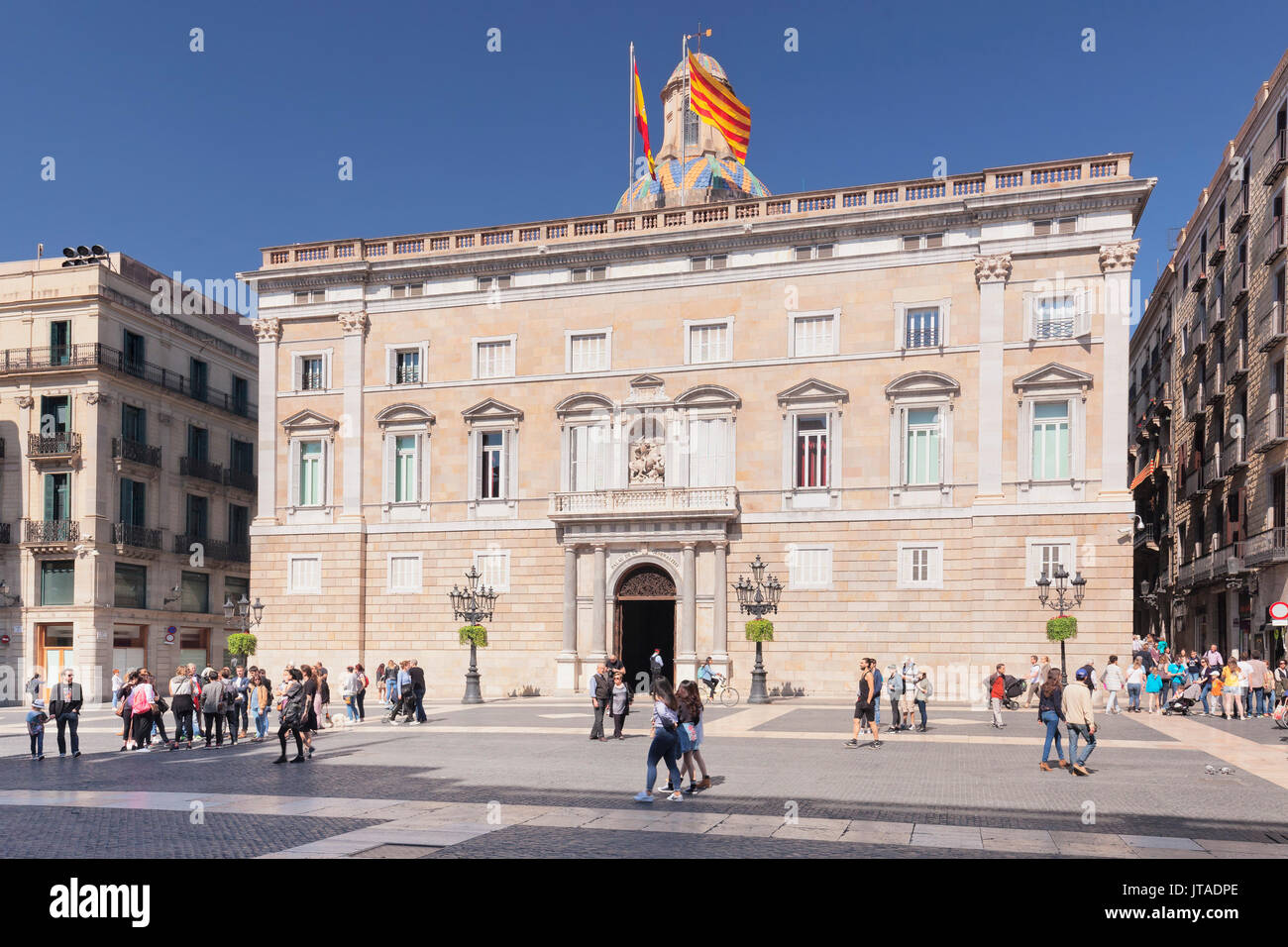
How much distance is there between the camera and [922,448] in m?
39.2

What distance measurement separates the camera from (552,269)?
43562mm

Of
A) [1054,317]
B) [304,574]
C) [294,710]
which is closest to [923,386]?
[1054,317]

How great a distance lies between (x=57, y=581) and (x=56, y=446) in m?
5.73

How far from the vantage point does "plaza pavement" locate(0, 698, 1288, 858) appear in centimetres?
1273

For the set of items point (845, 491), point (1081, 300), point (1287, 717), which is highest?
point (1081, 300)

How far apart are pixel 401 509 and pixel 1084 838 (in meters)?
34.5

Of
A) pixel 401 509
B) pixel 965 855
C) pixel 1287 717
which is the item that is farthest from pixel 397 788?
pixel 401 509

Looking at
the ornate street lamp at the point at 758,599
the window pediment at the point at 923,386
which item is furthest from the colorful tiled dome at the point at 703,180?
the ornate street lamp at the point at 758,599

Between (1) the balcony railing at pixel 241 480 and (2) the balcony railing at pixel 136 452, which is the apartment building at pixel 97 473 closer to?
(2) the balcony railing at pixel 136 452

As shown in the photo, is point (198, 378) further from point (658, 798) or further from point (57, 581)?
point (658, 798)

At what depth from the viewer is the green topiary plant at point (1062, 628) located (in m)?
35.0

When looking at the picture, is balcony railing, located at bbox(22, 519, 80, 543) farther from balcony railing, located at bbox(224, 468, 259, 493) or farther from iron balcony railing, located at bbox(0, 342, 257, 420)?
balcony railing, located at bbox(224, 468, 259, 493)
